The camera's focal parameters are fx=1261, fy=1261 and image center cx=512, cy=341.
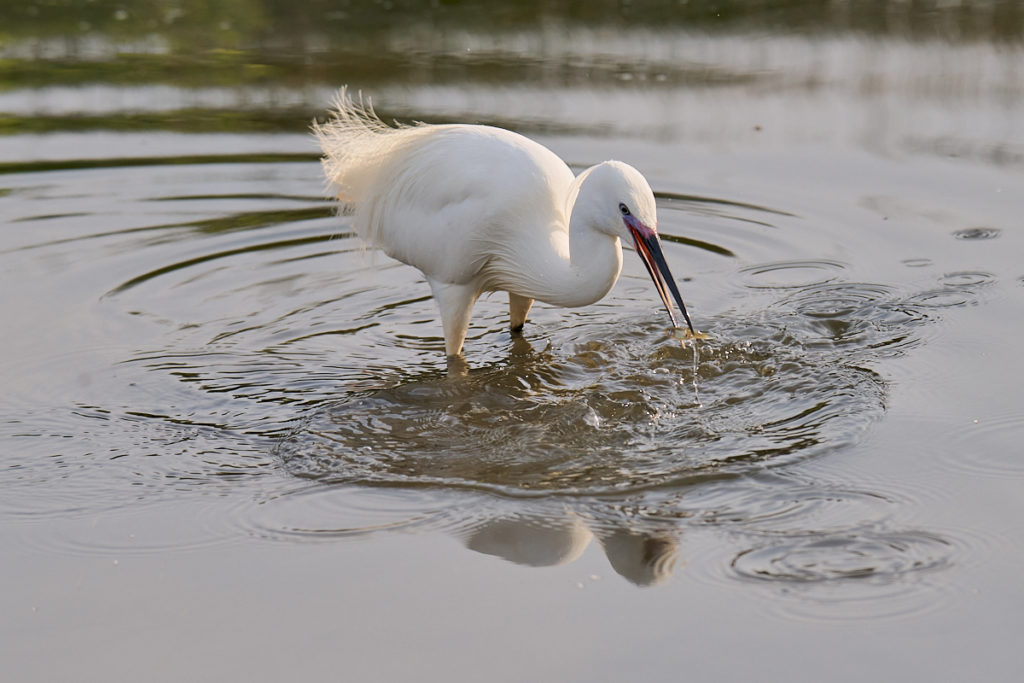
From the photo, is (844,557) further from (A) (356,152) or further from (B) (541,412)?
(A) (356,152)

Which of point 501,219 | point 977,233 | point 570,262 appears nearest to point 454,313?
point 501,219

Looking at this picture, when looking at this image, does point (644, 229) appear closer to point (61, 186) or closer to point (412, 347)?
point (412, 347)

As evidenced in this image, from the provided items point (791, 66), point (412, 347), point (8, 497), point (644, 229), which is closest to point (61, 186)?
point (412, 347)

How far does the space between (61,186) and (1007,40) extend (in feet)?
24.7

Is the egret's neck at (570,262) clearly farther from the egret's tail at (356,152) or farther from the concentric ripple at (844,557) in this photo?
the concentric ripple at (844,557)

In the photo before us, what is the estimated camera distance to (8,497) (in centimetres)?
429

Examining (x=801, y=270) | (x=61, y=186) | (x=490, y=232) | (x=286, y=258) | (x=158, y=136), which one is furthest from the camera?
(x=158, y=136)

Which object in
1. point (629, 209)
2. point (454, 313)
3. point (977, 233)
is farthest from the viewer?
point (977, 233)

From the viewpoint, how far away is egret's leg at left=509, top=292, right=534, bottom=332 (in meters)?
5.78

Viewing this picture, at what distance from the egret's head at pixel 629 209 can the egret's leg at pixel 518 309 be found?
0.99 m

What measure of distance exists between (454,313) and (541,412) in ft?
2.83

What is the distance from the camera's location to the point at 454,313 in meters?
5.55

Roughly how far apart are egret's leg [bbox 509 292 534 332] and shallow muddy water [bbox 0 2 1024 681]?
11 centimetres

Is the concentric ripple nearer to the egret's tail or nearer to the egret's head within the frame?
the egret's head
